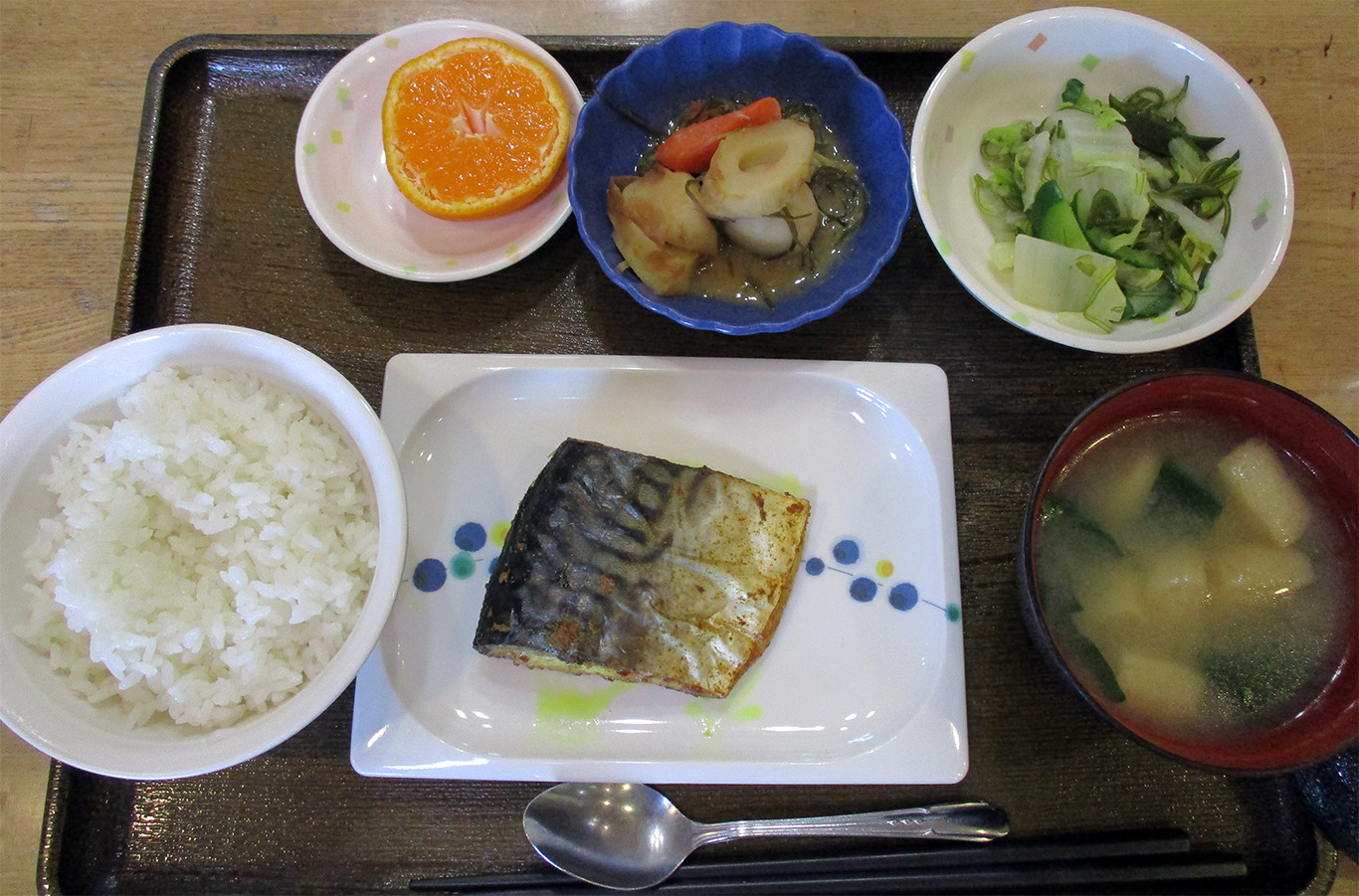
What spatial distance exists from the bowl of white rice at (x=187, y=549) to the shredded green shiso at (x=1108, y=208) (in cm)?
159

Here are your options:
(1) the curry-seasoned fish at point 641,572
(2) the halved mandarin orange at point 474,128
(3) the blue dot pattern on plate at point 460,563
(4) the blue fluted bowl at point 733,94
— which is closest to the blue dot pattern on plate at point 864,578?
(1) the curry-seasoned fish at point 641,572

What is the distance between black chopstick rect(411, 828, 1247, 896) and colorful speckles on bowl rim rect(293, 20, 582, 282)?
151 centimetres

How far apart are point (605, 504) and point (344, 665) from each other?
617 millimetres

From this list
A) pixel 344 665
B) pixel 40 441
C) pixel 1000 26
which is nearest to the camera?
pixel 344 665

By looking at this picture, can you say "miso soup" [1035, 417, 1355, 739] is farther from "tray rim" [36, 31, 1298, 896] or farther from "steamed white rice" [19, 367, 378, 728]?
"steamed white rice" [19, 367, 378, 728]

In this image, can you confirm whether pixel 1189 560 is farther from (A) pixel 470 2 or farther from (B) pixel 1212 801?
(A) pixel 470 2

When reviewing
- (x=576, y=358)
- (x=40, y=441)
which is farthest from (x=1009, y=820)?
(x=40, y=441)

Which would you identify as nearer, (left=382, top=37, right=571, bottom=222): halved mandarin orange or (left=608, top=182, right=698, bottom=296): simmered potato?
(left=608, top=182, right=698, bottom=296): simmered potato

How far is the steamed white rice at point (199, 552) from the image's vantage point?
1534mm

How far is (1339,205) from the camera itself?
2.18m

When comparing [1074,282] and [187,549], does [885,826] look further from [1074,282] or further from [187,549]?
[187,549]

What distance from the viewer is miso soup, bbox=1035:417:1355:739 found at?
160 centimetres

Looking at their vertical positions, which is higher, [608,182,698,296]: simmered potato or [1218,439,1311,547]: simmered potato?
[608,182,698,296]: simmered potato

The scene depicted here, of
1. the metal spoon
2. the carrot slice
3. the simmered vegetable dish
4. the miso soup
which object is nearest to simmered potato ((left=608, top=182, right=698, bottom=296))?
the simmered vegetable dish
